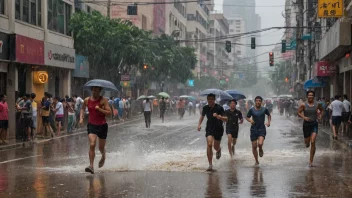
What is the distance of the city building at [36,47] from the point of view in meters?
28.0

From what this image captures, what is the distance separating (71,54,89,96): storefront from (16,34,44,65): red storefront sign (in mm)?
8734

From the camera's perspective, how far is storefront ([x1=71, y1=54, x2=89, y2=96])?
41.0 m

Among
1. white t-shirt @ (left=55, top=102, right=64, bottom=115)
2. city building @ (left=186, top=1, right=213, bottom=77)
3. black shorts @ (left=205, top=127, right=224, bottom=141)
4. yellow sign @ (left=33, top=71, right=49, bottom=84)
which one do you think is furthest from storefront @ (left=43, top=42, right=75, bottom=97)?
city building @ (left=186, top=1, right=213, bottom=77)

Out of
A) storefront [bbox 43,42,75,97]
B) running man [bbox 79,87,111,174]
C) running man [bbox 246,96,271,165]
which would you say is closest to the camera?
running man [bbox 79,87,111,174]

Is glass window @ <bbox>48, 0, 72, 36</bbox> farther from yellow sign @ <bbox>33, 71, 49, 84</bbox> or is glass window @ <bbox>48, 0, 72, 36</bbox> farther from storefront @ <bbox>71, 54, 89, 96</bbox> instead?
yellow sign @ <bbox>33, 71, 49, 84</bbox>

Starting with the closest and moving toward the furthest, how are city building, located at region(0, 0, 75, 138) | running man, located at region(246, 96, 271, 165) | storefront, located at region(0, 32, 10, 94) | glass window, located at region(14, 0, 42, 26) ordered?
1. running man, located at region(246, 96, 271, 165)
2. storefront, located at region(0, 32, 10, 94)
3. city building, located at region(0, 0, 75, 138)
4. glass window, located at region(14, 0, 42, 26)

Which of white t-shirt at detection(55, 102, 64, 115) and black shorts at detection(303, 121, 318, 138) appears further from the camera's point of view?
white t-shirt at detection(55, 102, 64, 115)

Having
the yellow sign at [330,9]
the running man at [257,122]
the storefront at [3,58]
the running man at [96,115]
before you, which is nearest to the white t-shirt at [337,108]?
the yellow sign at [330,9]

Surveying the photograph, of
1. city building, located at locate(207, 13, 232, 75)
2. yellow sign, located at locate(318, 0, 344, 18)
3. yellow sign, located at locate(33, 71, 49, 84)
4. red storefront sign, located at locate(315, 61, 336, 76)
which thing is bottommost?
yellow sign, located at locate(33, 71, 49, 84)

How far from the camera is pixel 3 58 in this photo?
87.7ft

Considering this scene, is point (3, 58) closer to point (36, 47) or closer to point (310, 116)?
point (36, 47)

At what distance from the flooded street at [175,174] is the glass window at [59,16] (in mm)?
16851

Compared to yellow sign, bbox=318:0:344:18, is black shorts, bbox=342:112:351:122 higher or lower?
lower

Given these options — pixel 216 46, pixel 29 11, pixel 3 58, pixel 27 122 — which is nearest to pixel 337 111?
pixel 27 122
